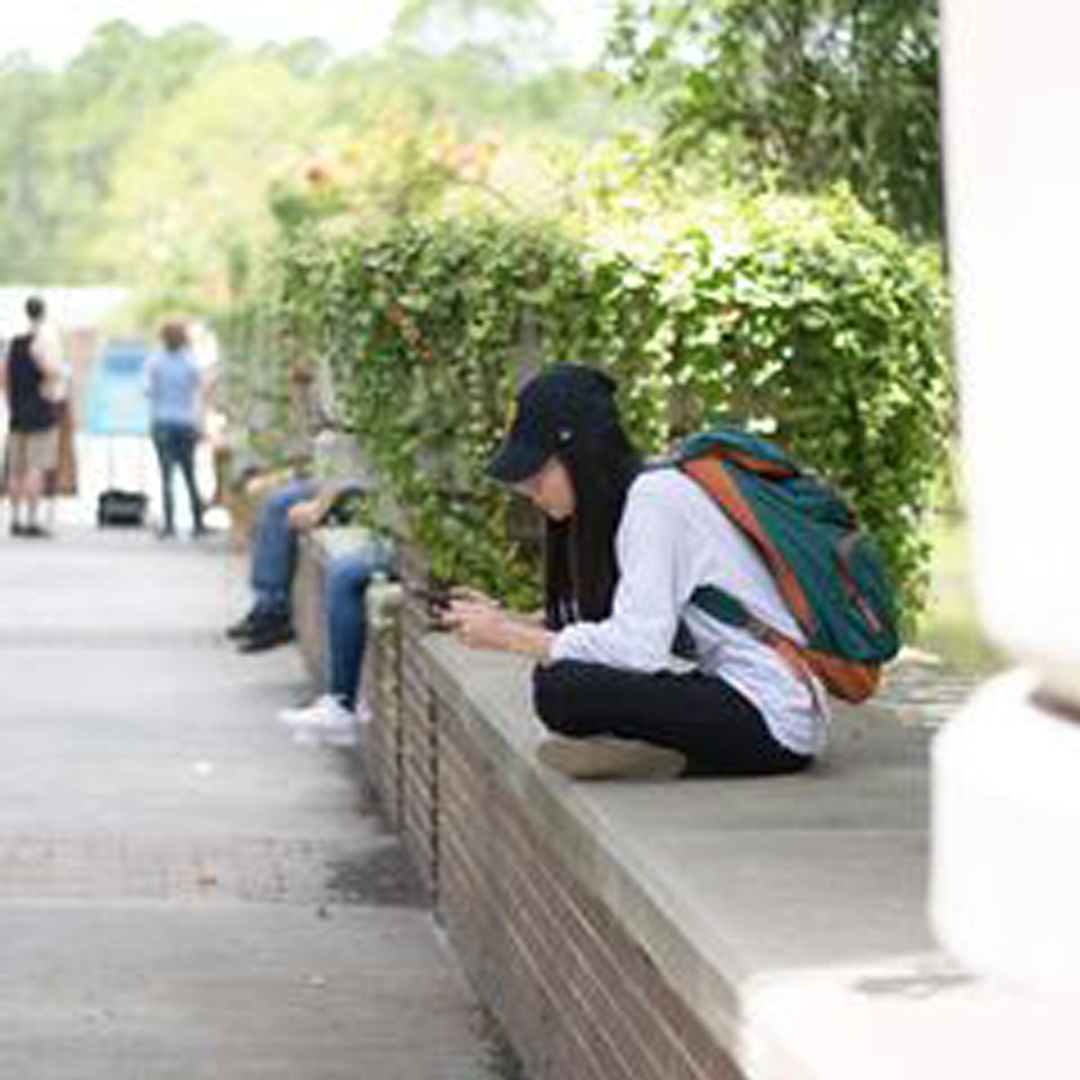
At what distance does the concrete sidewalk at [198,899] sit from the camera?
25.3ft

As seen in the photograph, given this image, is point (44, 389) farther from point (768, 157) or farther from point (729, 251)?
point (729, 251)

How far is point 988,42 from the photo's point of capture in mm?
2822

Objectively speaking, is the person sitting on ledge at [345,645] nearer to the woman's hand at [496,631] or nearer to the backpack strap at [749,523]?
the woman's hand at [496,631]

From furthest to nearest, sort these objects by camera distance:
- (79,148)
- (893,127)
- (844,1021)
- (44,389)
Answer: (79,148)
(44,389)
(893,127)
(844,1021)

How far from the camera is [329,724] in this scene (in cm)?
1316

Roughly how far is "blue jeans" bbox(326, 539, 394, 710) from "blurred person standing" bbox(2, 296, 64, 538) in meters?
13.9

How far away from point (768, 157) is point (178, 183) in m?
66.9

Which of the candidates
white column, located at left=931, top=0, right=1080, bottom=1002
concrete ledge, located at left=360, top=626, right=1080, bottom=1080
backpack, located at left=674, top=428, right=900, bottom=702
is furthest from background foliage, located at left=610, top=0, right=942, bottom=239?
white column, located at left=931, top=0, right=1080, bottom=1002

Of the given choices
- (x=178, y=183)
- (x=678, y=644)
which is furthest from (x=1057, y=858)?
(x=178, y=183)

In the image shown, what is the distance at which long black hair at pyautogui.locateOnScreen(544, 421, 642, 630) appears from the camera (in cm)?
748

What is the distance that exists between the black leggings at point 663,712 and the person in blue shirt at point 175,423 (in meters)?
20.4

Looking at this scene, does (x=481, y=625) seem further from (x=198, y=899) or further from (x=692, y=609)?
(x=198, y=899)

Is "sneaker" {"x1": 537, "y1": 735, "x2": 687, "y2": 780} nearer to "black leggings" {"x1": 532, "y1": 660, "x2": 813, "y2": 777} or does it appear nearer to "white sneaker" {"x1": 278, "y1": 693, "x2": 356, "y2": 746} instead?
"black leggings" {"x1": 532, "y1": 660, "x2": 813, "y2": 777}

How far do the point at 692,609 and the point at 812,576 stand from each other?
258mm
